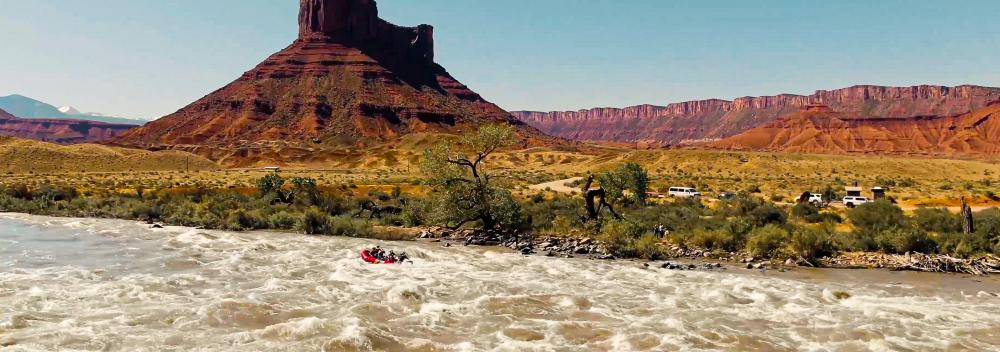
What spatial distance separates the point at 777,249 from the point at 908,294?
6.65m

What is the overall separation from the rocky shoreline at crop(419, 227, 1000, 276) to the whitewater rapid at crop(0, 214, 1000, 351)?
3.24 ft

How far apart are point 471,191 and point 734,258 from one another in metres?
13.2

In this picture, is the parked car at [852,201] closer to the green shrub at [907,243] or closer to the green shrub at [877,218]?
the green shrub at [877,218]

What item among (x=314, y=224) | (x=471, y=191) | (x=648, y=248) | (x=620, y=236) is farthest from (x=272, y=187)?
(x=648, y=248)

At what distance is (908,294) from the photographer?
18.5 m

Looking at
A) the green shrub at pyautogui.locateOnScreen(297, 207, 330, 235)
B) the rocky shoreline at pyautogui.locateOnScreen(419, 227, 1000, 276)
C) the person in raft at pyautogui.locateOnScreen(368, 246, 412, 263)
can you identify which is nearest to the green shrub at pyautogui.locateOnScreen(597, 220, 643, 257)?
the rocky shoreline at pyautogui.locateOnScreen(419, 227, 1000, 276)

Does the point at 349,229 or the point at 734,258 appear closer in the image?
the point at 734,258

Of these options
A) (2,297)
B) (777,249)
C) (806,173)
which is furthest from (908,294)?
(806,173)

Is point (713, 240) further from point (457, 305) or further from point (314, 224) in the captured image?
point (314, 224)

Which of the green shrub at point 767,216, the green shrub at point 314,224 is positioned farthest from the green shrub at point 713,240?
the green shrub at point 314,224

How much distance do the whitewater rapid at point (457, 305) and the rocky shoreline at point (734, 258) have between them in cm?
99

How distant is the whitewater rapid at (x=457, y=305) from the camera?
1384 centimetres

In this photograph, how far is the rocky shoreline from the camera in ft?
72.1

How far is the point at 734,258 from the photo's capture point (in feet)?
81.1
